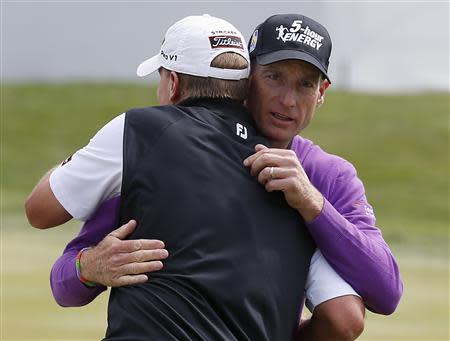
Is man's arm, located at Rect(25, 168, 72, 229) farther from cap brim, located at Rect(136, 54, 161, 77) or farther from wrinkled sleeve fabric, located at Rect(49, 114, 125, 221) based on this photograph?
cap brim, located at Rect(136, 54, 161, 77)

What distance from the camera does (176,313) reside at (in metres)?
3.07

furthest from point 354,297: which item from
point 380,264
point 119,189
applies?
point 119,189

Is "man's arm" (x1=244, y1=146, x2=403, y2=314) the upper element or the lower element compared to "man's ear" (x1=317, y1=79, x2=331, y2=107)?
lower

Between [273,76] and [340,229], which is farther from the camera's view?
[273,76]

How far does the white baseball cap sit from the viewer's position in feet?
11.1

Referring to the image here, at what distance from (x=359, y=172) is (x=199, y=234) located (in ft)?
98.7

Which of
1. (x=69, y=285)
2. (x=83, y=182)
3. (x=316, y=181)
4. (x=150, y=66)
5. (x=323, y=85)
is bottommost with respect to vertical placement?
(x=69, y=285)

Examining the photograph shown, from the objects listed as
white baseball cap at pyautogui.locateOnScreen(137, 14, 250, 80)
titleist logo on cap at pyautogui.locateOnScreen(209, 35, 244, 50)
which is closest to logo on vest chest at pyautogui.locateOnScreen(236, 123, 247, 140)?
white baseball cap at pyautogui.locateOnScreen(137, 14, 250, 80)

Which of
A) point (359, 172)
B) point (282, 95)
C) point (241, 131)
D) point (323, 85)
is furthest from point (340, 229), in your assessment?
point (359, 172)

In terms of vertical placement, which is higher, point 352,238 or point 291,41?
point 291,41

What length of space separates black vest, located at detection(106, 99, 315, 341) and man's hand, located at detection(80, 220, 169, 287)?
3 centimetres

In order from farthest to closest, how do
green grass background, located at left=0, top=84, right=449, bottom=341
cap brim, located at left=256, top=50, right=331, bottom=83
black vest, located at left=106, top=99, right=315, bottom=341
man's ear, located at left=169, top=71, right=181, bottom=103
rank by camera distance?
green grass background, located at left=0, top=84, right=449, bottom=341
cap brim, located at left=256, top=50, right=331, bottom=83
man's ear, located at left=169, top=71, right=181, bottom=103
black vest, located at left=106, top=99, right=315, bottom=341

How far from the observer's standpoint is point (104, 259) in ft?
10.7

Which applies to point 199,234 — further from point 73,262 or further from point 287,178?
point 73,262
